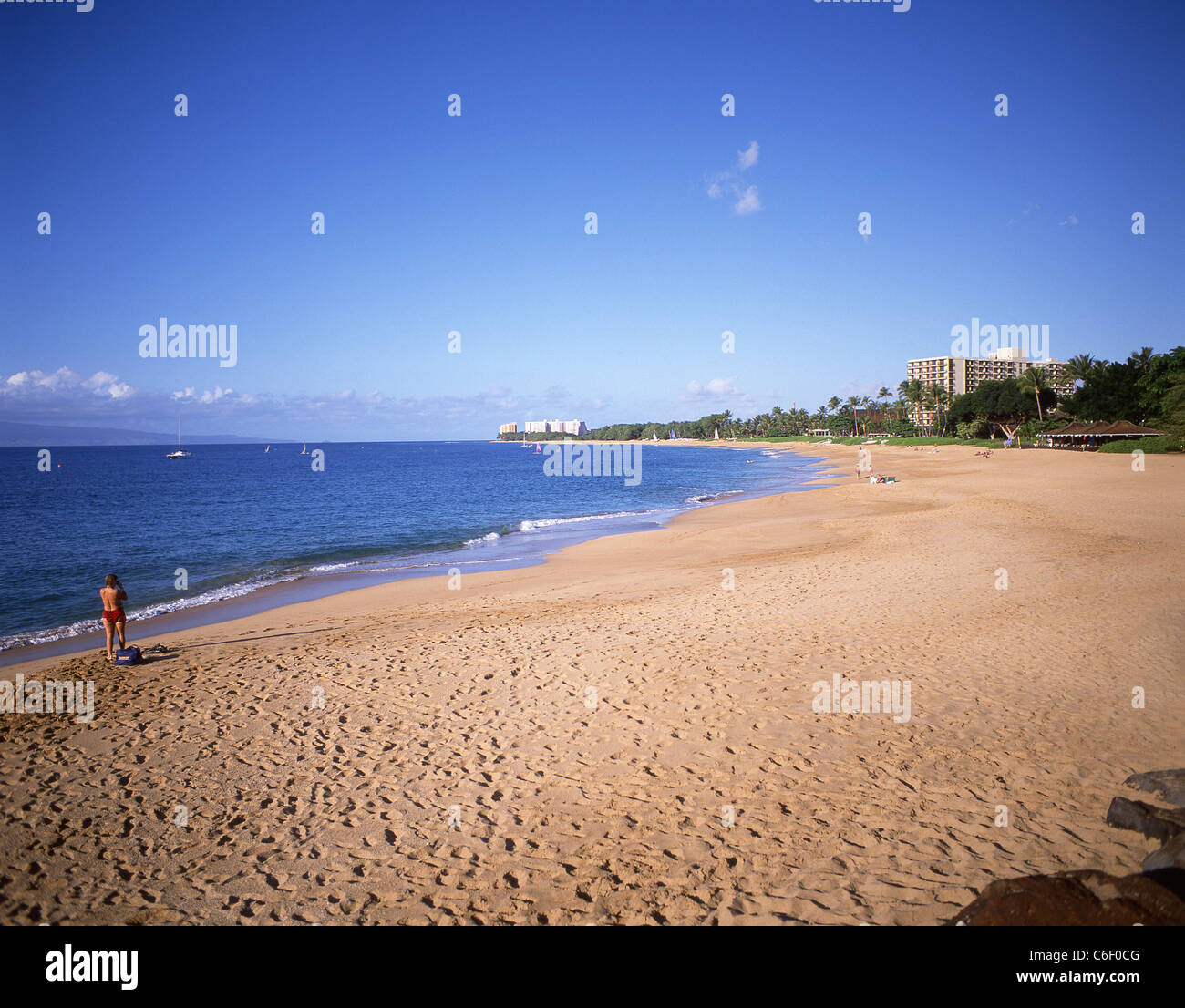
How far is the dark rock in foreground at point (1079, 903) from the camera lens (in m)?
3.54

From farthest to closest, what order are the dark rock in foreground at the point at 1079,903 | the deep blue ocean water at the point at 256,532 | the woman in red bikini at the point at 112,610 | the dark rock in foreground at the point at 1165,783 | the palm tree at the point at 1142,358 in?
the palm tree at the point at 1142,358, the deep blue ocean water at the point at 256,532, the woman in red bikini at the point at 112,610, the dark rock in foreground at the point at 1165,783, the dark rock in foreground at the point at 1079,903

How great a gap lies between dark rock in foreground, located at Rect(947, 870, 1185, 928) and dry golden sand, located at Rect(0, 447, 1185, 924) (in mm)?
721

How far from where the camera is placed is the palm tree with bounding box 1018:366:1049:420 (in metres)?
92.7

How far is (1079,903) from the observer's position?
11.9 feet

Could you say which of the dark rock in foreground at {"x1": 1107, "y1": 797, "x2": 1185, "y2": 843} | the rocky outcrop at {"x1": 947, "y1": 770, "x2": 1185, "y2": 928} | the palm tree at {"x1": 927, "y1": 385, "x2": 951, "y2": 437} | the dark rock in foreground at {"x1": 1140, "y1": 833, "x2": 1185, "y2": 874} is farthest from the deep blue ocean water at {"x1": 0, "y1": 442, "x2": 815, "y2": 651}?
the palm tree at {"x1": 927, "y1": 385, "x2": 951, "y2": 437}

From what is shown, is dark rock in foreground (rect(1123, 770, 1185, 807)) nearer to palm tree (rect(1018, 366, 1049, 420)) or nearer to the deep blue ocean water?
the deep blue ocean water

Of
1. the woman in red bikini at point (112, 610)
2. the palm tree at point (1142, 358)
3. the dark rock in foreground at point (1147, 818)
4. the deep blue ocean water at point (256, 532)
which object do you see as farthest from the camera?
the palm tree at point (1142, 358)

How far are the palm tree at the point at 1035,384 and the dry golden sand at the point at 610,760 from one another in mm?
97755

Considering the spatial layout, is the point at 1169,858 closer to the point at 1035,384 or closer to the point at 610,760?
the point at 610,760

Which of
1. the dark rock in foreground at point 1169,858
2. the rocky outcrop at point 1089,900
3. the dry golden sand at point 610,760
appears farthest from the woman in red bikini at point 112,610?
the dark rock in foreground at point 1169,858

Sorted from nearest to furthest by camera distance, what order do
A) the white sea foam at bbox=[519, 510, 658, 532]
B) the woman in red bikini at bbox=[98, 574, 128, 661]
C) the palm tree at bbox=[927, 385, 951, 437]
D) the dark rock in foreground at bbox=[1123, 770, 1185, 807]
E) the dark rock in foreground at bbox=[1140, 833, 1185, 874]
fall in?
1. the dark rock in foreground at bbox=[1140, 833, 1185, 874]
2. the dark rock in foreground at bbox=[1123, 770, 1185, 807]
3. the woman in red bikini at bbox=[98, 574, 128, 661]
4. the white sea foam at bbox=[519, 510, 658, 532]
5. the palm tree at bbox=[927, 385, 951, 437]

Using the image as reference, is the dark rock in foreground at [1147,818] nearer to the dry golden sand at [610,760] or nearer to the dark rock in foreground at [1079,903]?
the dry golden sand at [610,760]

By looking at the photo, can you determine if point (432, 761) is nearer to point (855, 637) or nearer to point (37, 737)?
point (37, 737)
